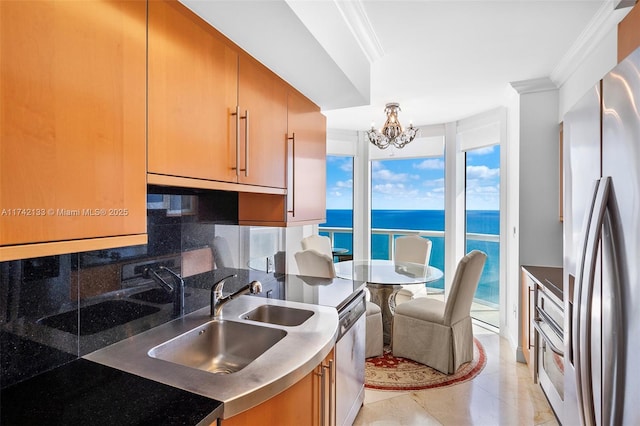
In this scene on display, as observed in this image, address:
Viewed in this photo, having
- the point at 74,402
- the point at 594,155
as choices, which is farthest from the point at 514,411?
the point at 74,402

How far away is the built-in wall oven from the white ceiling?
1.74 metres

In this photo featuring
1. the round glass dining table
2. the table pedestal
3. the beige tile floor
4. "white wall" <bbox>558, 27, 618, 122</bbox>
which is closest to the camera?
"white wall" <bbox>558, 27, 618, 122</bbox>

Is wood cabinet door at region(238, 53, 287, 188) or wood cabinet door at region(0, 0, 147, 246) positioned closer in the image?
wood cabinet door at region(0, 0, 147, 246)

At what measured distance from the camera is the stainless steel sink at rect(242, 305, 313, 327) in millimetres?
1743

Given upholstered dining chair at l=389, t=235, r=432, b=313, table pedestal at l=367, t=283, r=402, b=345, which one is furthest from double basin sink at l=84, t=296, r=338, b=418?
upholstered dining chair at l=389, t=235, r=432, b=313

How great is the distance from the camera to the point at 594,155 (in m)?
1.00

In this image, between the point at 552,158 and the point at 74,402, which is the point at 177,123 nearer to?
the point at 74,402

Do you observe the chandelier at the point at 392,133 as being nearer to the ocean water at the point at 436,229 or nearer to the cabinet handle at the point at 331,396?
the ocean water at the point at 436,229

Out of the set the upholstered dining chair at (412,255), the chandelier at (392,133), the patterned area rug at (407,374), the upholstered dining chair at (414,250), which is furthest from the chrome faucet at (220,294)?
the upholstered dining chair at (414,250)

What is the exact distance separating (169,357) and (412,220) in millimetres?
4440

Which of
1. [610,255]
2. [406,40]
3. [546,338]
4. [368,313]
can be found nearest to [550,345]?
[546,338]

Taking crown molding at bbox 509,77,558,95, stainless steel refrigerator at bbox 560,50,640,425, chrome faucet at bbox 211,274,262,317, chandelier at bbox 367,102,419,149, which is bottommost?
chrome faucet at bbox 211,274,262,317

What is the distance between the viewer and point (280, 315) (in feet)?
5.91

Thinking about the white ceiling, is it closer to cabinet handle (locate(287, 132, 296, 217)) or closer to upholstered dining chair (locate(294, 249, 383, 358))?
cabinet handle (locate(287, 132, 296, 217))
